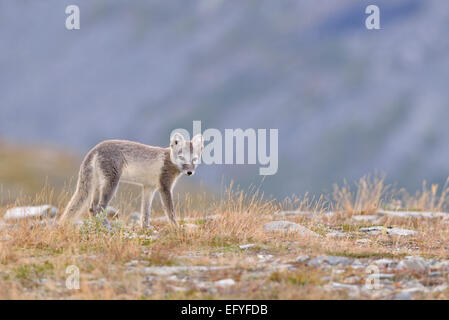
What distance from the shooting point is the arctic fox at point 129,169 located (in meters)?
11.5

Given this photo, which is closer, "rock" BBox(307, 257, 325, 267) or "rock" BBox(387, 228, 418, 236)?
"rock" BBox(307, 257, 325, 267)

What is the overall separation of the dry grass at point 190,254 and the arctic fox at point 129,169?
23.3 inches

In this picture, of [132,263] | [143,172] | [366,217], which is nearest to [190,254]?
[132,263]

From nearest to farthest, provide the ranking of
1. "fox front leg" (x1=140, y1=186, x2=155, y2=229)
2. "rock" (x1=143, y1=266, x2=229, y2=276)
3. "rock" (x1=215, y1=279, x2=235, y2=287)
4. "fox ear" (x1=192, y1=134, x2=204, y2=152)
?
"rock" (x1=215, y1=279, x2=235, y2=287), "rock" (x1=143, y1=266, x2=229, y2=276), "fox ear" (x1=192, y1=134, x2=204, y2=152), "fox front leg" (x1=140, y1=186, x2=155, y2=229)

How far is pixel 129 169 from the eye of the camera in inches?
468

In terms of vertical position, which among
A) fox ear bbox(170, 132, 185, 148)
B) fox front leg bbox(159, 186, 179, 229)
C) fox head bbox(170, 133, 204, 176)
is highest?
fox ear bbox(170, 132, 185, 148)

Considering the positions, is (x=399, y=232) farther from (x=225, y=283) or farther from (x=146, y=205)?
(x=225, y=283)

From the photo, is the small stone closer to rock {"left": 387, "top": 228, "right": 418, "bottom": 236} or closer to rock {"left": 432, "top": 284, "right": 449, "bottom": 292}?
rock {"left": 432, "top": 284, "right": 449, "bottom": 292}

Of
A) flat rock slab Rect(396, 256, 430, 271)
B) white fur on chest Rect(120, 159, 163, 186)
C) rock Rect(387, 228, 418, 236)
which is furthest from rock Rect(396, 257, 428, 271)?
white fur on chest Rect(120, 159, 163, 186)

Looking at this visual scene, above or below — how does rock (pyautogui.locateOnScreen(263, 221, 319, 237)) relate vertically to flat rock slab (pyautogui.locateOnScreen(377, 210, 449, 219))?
above

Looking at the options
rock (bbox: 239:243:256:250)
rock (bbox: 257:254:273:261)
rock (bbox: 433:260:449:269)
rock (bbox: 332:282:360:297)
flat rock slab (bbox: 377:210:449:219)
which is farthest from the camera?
flat rock slab (bbox: 377:210:449:219)

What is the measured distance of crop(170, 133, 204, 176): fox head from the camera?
11.5 m
